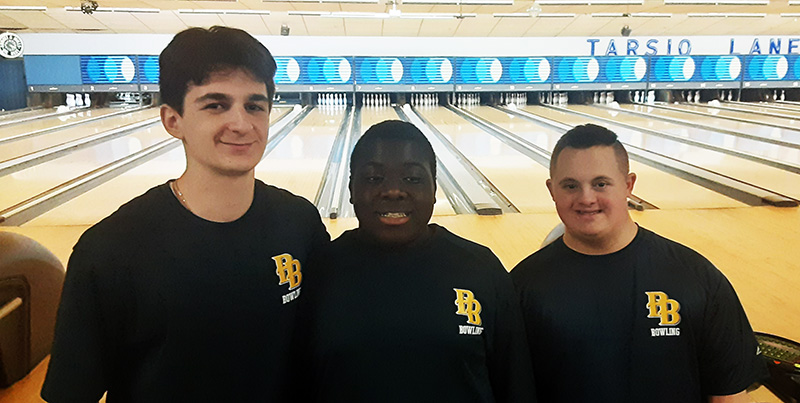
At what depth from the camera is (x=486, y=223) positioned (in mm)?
3211

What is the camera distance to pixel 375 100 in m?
10.8

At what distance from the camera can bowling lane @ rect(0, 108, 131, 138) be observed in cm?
699

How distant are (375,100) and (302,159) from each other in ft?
18.6

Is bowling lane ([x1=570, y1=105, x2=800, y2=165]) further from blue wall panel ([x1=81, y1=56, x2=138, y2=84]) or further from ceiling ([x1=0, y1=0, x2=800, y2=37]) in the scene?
blue wall panel ([x1=81, y1=56, x2=138, y2=84])

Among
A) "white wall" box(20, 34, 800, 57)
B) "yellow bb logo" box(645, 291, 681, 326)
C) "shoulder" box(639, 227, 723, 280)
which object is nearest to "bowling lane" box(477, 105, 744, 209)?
"shoulder" box(639, 227, 723, 280)

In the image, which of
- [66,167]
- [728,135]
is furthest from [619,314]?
[728,135]

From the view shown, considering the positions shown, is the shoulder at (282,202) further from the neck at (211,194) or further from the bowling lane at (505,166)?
the bowling lane at (505,166)

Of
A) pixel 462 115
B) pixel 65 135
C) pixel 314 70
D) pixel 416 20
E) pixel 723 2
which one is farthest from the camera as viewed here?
pixel 314 70

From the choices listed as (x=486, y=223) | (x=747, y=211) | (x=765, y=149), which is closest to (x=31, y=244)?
(x=486, y=223)

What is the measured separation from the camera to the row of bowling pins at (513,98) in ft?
36.7

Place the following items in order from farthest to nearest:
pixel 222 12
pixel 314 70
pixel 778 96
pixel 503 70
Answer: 1. pixel 778 96
2. pixel 503 70
3. pixel 314 70
4. pixel 222 12

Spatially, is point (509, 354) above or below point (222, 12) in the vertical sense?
below

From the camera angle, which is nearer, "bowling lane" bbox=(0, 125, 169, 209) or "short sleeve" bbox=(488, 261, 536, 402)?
"short sleeve" bbox=(488, 261, 536, 402)

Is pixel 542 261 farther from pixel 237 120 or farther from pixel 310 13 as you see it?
pixel 310 13
